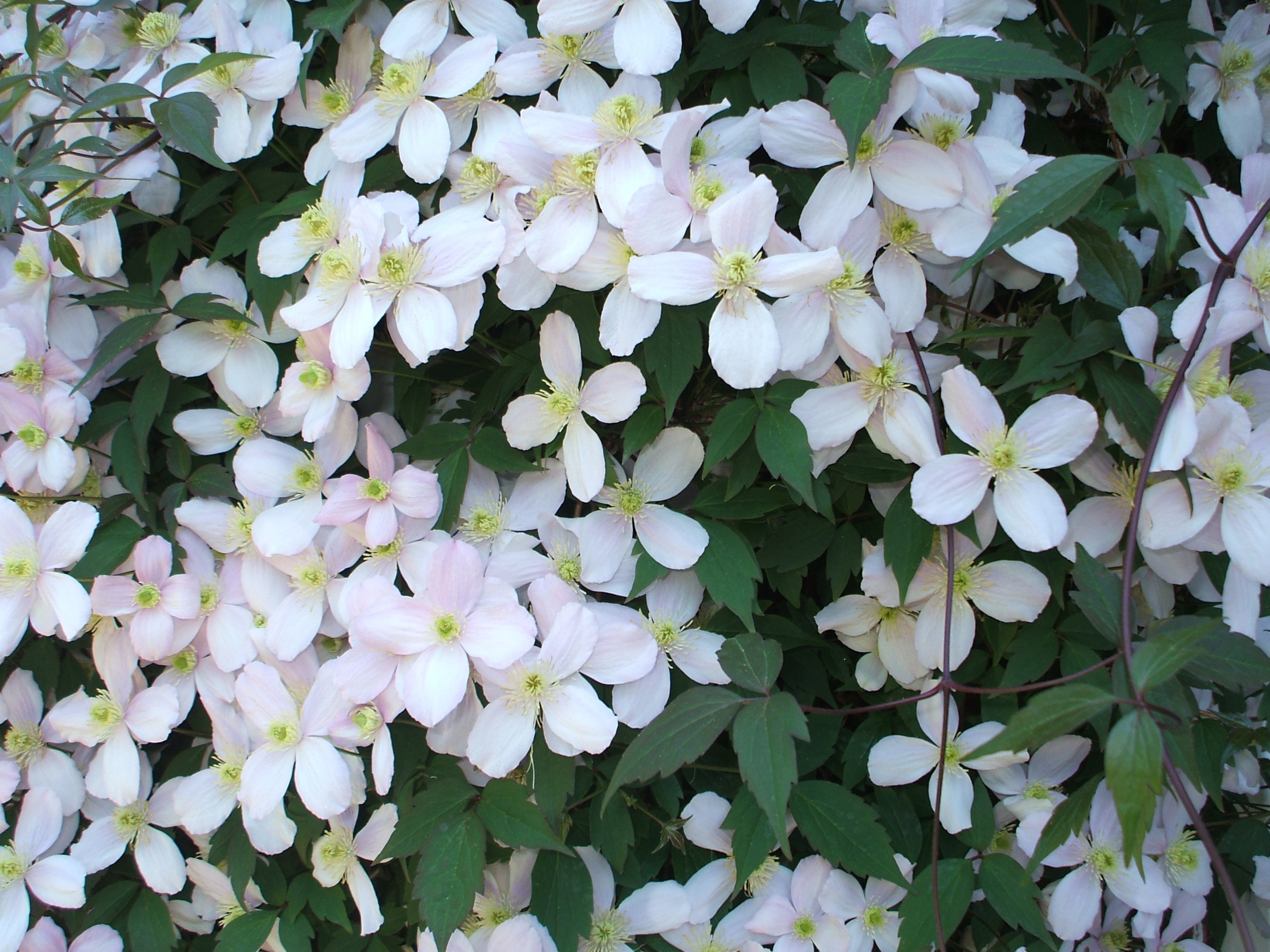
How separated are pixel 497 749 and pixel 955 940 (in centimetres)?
61

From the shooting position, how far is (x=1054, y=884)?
993 millimetres

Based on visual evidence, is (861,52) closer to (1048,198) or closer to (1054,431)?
(1048,198)

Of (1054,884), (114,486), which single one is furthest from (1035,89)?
(114,486)

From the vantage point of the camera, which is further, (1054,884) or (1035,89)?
(1035,89)

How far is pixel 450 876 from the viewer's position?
0.86 m

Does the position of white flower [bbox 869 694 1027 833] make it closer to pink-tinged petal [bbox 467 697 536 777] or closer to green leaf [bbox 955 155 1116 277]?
pink-tinged petal [bbox 467 697 536 777]

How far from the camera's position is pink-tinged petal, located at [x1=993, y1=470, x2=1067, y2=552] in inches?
32.4

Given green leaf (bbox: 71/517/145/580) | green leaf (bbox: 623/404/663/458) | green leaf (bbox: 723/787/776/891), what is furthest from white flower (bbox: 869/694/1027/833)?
green leaf (bbox: 71/517/145/580)

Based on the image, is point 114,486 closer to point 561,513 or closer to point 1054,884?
point 561,513

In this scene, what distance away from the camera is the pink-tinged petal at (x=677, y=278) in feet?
2.59

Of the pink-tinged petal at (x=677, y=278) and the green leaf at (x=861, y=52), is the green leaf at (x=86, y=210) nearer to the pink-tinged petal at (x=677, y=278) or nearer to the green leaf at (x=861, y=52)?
the pink-tinged petal at (x=677, y=278)

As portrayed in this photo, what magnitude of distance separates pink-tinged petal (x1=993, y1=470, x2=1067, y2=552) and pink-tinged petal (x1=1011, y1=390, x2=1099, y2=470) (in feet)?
0.06

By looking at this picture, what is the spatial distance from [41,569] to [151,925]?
1.51ft

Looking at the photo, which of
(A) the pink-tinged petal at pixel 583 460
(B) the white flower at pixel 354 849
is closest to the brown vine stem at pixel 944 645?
(A) the pink-tinged petal at pixel 583 460
